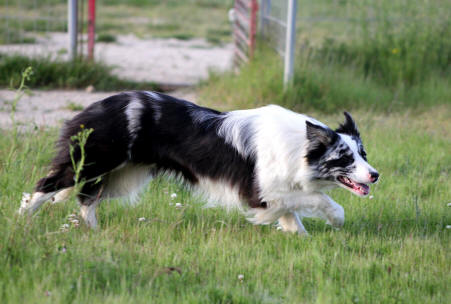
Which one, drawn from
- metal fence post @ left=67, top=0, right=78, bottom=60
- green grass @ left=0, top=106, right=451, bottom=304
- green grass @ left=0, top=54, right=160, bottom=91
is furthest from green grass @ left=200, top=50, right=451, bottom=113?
green grass @ left=0, top=106, right=451, bottom=304

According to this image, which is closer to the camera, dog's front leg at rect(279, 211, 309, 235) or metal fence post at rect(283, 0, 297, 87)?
dog's front leg at rect(279, 211, 309, 235)

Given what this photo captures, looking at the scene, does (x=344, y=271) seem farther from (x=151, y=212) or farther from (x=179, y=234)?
(x=151, y=212)

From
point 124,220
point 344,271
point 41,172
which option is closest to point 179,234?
point 124,220

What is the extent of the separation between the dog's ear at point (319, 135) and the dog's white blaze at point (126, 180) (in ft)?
3.89

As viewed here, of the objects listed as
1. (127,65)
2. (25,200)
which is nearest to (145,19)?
(127,65)

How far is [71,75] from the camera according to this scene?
852cm

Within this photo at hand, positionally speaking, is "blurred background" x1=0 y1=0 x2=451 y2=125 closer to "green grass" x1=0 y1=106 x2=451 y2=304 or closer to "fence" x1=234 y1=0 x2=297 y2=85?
"fence" x1=234 y1=0 x2=297 y2=85

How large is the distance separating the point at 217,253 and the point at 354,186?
3.41 feet

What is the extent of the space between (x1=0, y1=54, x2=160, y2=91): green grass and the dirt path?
0.73 feet

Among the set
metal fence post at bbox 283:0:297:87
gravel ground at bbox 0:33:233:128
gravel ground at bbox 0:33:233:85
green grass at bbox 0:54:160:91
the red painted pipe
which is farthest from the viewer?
gravel ground at bbox 0:33:233:85

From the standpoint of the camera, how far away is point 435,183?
17.5ft

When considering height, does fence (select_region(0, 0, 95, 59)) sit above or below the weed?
above

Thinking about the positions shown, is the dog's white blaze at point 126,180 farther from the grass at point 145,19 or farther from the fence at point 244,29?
the grass at point 145,19

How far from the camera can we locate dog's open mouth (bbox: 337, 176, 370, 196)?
13.4 feet
